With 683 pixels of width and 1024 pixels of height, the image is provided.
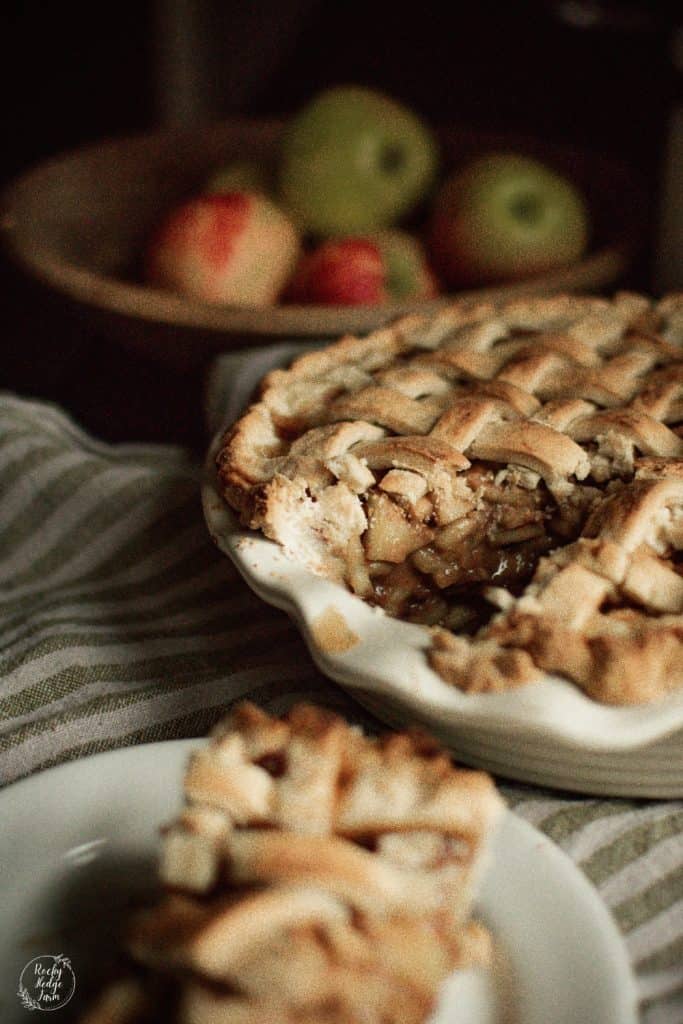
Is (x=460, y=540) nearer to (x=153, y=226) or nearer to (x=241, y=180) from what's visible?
(x=241, y=180)

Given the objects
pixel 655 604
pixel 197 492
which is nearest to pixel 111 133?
pixel 197 492

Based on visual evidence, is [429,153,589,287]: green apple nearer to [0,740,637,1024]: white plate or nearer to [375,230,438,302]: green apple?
[375,230,438,302]: green apple

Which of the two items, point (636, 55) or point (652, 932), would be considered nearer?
point (652, 932)

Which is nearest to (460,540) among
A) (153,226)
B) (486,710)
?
(486,710)

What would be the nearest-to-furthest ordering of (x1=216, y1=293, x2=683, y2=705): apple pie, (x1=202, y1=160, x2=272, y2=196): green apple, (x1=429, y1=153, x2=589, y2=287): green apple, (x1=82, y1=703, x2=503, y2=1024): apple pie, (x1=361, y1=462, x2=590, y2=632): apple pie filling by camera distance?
(x1=82, y1=703, x2=503, y2=1024): apple pie, (x1=216, y1=293, x2=683, y2=705): apple pie, (x1=361, y1=462, x2=590, y2=632): apple pie filling, (x1=429, y1=153, x2=589, y2=287): green apple, (x1=202, y1=160, x2=272, y2=196): green apple

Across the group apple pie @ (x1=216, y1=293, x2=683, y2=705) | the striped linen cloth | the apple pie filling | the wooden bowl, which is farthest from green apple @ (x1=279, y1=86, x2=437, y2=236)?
the apple pie filling

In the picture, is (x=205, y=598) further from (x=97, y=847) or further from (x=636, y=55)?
(x=636, y=55)

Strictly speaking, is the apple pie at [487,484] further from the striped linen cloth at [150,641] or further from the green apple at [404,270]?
the green apple at [404,270]
